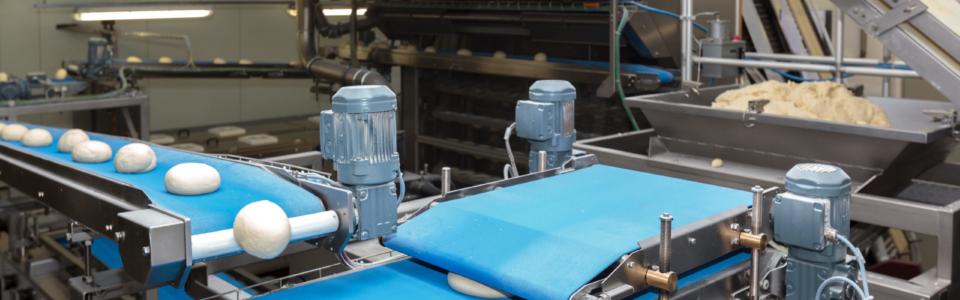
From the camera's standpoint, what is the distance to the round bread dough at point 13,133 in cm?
204

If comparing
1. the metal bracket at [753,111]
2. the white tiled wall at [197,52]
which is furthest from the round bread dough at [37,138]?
the white tiled wall at [197,52]

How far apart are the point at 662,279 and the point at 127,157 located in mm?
1163

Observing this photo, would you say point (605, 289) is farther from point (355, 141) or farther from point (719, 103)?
point (719, 103)

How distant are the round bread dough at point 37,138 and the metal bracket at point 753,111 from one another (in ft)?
7.11

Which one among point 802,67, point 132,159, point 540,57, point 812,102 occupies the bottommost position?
point 132,159

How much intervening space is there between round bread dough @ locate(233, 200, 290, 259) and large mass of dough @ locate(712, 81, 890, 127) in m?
1.81

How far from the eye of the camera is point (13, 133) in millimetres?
2039

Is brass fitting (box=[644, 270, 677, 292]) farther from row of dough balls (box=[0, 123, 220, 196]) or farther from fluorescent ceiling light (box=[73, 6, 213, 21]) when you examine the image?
fluorescent ceiling light (box=[73, 6, 213, 21])

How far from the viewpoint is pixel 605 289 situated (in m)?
1.10

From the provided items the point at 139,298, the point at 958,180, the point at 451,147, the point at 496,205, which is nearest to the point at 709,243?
the point at 496,205

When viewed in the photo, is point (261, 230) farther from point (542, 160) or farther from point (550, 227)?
point (542, 160)

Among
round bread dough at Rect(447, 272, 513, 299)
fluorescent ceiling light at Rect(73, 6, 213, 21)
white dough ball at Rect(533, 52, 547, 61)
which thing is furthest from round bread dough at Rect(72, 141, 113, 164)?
fluorescent ceiling light at Rect(73, 6, 213, 21)

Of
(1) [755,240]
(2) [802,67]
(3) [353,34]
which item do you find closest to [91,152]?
(1) [755,240]

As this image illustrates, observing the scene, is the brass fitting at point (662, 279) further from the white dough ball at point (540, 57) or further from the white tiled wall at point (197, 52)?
the white tiled wall at point (197, 52)
